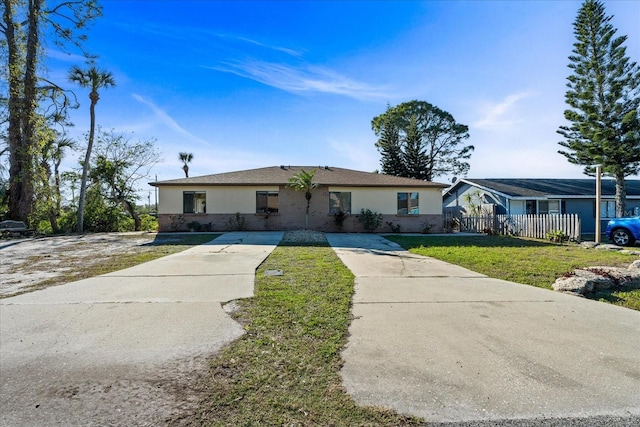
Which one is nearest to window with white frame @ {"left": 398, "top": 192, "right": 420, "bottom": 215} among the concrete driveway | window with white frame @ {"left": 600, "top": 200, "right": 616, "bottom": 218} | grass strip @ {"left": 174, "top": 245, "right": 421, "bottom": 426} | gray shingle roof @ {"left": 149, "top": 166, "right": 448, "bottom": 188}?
gray shingle roof @ {"left": 149, "top": 166, "right": 448, "bottom": 188}

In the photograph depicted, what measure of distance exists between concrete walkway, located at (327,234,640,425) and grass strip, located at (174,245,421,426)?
6.3 inches

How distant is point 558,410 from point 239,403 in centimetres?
226

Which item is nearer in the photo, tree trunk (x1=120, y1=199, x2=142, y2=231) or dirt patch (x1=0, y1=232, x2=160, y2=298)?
dirt patch (x1=0, y1=232, x2=160, y2=298)

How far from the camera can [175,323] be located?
12.4 ft

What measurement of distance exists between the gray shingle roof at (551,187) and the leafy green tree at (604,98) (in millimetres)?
2131

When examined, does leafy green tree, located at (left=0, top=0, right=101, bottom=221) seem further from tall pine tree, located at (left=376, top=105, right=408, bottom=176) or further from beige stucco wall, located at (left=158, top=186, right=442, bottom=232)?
tall pine tree, located at (left=376, top=105, right=408, bottom=176)

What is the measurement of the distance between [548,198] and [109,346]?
904 inches

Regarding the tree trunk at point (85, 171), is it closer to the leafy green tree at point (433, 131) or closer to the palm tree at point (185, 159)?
the palm tree at point (185, 159)

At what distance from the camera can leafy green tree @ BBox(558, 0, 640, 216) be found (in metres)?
18.9

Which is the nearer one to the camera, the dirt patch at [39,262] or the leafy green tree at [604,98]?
the dirt patch at [39,262]

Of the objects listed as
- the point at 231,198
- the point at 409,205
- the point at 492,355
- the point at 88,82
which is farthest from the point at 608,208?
the point at 88,82

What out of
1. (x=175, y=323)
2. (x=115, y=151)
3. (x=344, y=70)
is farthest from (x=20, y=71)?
(x=175, y=323)

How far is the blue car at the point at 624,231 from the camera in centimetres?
1197

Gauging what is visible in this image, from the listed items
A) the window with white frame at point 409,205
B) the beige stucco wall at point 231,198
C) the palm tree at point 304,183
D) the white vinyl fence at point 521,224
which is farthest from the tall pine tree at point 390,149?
the beige stucco wall at point 231,198
